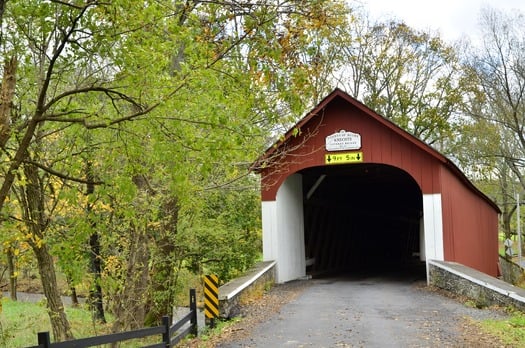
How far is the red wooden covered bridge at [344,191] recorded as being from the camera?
1266 cm

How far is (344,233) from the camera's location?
2019 cm

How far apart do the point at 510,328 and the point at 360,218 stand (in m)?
14.6

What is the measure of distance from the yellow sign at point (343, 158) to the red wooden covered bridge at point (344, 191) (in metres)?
0.02

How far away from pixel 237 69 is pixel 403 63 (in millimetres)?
23511

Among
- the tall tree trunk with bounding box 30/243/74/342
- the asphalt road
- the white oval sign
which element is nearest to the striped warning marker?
the asphalt road

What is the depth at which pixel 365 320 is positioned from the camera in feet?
27.7

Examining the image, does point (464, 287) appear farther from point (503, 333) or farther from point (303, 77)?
point (303, 77)

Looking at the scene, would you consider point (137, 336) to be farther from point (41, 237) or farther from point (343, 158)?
point (343, 158)

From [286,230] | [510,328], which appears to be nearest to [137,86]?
[510,328]

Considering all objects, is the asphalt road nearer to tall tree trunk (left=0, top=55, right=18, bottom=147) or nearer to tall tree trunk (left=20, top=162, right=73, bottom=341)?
tall tree trunk (left=20, top=162, right=73, bottom=341)

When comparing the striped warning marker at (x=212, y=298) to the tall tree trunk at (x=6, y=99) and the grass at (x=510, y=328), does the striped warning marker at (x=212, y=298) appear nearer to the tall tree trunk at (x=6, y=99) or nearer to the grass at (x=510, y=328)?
the grass at (x=510, y=328)

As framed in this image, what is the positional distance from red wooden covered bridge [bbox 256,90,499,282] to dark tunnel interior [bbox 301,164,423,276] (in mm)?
46

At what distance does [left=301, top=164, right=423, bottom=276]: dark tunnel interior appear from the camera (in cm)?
1686

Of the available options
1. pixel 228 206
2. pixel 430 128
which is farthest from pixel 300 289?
pixel 430 128
